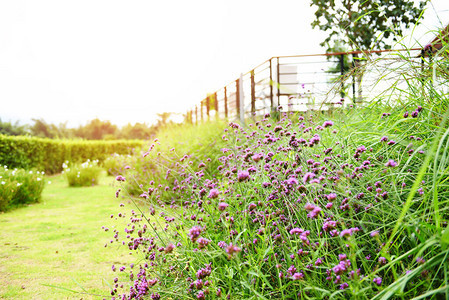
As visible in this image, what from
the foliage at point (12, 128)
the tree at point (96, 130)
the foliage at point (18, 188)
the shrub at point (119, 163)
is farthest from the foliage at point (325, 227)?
the tree at point (96, 130)

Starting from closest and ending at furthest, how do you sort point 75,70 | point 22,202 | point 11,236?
point 11,236, point 22,202, point 75,70

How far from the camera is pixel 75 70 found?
59.2 feet

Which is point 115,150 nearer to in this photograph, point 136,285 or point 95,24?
point 95,24

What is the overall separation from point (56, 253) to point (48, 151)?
37.9 ft

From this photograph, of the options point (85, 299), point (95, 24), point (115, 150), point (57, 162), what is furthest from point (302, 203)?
point (115, 150)

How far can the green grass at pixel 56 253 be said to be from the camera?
2.67 meters

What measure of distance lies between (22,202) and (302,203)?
725 cm

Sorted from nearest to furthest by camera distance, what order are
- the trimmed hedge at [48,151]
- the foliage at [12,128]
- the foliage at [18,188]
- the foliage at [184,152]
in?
the foliage at [184,152], the foliage at [18,188], the trimmed hedge at [48,151], the foliage at [12,128]

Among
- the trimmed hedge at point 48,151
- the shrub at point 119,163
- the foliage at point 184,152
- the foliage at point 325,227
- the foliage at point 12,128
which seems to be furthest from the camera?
the foliage at point 12,128

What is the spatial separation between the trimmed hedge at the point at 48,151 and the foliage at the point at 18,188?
7.89 ft

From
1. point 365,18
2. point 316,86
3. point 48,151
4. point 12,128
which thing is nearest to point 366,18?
point 365,18

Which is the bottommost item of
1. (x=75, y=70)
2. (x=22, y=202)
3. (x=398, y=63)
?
(x=22, y=202)

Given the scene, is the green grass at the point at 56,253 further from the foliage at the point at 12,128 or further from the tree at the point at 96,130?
the tree at the point at 96,130

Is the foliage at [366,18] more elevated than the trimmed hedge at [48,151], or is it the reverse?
the foliage at [366,18]
